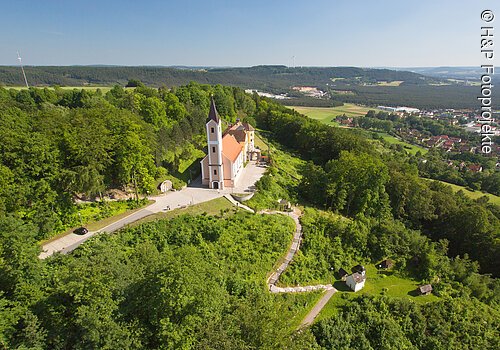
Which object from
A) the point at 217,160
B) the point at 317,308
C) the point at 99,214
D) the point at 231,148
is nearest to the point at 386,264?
the point at 317,308

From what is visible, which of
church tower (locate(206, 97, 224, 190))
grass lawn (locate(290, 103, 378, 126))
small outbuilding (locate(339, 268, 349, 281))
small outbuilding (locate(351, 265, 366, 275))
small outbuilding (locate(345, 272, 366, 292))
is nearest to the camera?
small outbuilding (locate(345, 272, 366, 292))

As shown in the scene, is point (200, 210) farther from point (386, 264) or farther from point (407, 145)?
point (407, 145)

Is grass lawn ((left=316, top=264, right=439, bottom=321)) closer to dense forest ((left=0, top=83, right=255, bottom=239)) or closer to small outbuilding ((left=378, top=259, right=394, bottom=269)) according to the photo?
small outbuilding ((left=378, top=259, right=394, bottom=269))

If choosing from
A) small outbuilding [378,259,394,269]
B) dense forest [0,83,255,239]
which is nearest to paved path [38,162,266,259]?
dense forest [0,83,255,239]

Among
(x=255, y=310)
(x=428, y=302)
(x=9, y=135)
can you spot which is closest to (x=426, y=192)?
(x=428, y=302)

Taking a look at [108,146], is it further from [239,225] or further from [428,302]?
[428,302]

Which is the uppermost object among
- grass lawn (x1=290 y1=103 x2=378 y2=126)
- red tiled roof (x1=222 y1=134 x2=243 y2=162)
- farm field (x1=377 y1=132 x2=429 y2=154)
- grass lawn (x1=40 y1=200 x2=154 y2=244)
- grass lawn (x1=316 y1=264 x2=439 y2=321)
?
red tiled roof (x1=222 y1=134 x2=243 y2=162)

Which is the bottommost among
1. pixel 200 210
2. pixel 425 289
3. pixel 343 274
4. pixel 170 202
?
pixel 425 289
